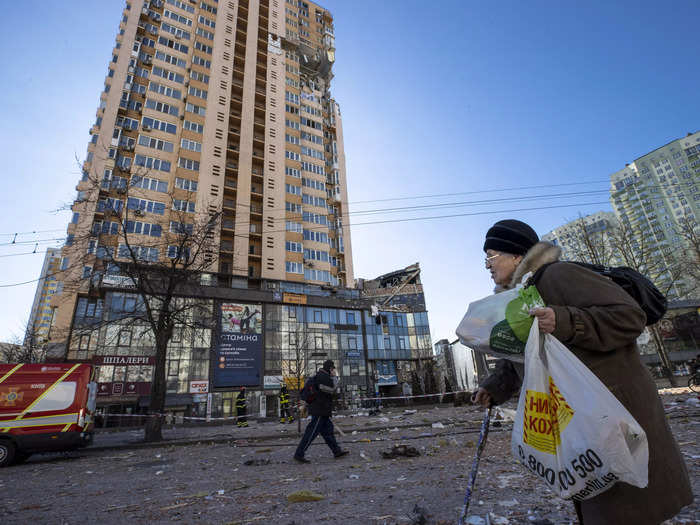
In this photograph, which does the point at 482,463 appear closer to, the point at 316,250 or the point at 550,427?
the point at 550,427

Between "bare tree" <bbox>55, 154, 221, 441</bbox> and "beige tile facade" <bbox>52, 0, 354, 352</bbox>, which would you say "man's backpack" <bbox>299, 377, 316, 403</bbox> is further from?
"beige tile facade" <bbox>52, 0, 354, 352</bbox>

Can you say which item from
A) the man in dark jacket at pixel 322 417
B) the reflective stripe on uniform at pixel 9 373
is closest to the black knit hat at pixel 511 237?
the man in dark jacket at pixel 322 417

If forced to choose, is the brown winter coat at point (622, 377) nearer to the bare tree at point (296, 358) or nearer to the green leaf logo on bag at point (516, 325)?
the green leaf logo on bag at point (516, 325)

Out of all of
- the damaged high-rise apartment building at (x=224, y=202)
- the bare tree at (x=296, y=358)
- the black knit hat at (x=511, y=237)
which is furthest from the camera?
the bare tree at (x=296, y=358)

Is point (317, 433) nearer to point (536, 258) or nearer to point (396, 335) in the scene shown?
point (536, 258)

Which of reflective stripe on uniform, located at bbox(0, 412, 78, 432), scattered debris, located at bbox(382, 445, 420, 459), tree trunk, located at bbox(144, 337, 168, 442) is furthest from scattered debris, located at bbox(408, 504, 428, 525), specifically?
tree trunk, located at bbox(144, 337, 168, 442)

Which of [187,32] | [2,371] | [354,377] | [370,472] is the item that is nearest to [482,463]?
[370,472]

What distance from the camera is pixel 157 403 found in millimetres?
12875

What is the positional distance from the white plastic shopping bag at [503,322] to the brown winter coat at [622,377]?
13cm

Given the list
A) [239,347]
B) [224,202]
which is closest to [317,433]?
[239,347]

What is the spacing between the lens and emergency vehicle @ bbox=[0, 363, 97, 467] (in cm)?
852

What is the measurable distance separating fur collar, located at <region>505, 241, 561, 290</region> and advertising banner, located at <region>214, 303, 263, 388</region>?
33.3m

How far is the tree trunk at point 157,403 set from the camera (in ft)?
40.0

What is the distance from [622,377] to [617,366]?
45mm
